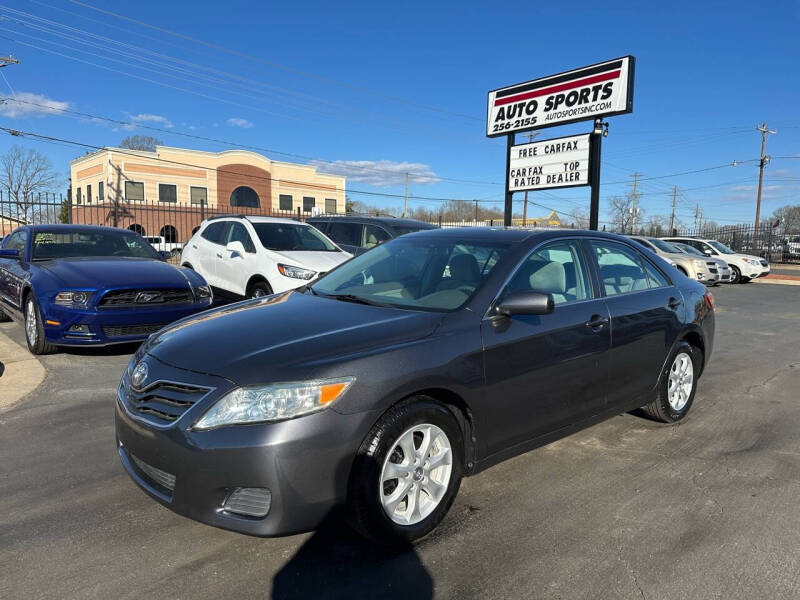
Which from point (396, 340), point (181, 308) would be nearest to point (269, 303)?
point (396, 340)

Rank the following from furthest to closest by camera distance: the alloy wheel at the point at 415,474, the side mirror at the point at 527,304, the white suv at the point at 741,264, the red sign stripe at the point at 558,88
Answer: the white suv at the point at 741,264
the red sign stripe at the point at 558,88
the side mirror at the point at 527,304
the alloy wheel at the point at 415,474

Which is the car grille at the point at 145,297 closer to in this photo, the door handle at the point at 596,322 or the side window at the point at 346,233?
the door handle at the point at 596,322

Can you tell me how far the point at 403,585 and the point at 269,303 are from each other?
1.96 m

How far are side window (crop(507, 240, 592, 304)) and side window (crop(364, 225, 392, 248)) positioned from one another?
7.51m

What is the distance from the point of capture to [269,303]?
3.81 metres

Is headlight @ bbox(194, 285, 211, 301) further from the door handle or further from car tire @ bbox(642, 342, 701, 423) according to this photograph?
car tire @ bbox(642, 342, 701, 423)

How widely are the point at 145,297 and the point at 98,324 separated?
57cm

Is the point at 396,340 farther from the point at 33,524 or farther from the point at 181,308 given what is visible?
the point at 181,308

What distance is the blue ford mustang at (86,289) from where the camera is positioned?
20.4 feet

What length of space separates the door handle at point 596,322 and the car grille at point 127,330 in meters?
4.88

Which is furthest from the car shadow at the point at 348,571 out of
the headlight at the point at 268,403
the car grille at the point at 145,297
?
the car grille at the point at 145,297

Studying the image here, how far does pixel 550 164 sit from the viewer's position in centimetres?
1538

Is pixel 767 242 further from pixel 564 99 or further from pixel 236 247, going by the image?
pixel 236 247

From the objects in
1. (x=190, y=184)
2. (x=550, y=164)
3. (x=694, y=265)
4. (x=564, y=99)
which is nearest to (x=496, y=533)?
(x=550, y=164)
